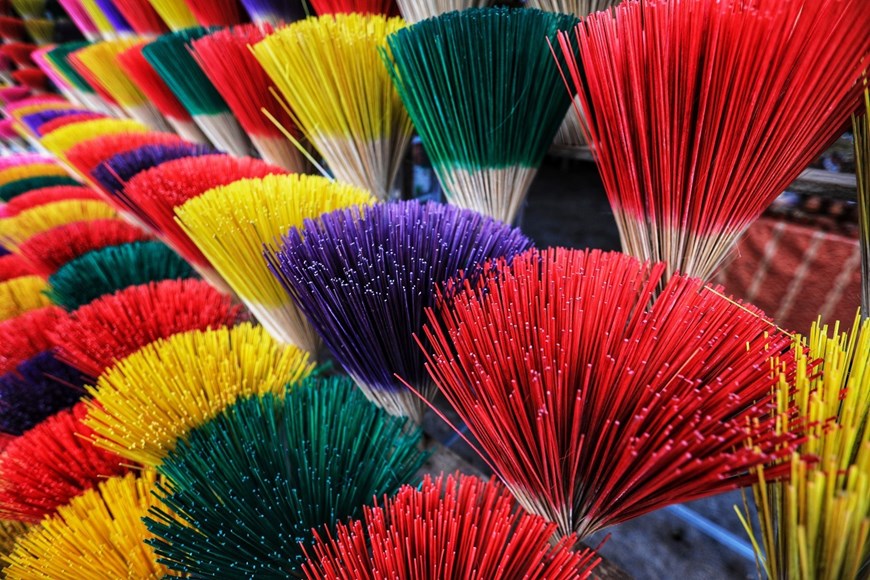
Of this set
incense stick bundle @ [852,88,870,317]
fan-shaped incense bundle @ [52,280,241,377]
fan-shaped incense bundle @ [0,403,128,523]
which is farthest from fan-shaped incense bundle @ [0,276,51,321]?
incense stick bundle @ [852,88,870,317]

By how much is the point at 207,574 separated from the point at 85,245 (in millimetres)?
731

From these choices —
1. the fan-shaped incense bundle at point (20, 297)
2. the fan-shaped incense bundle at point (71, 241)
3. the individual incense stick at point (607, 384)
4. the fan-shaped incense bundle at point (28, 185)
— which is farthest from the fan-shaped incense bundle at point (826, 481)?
the fan-shaped incense bundle at point (28, 185)

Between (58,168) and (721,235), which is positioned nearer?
(721,235)

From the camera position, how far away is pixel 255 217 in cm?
51

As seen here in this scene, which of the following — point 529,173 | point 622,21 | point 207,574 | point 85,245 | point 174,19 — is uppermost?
point 174,19

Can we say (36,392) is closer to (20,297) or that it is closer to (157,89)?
(20,297)

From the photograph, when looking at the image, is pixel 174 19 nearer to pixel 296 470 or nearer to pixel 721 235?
pixel 296 470

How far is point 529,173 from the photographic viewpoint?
0.53m

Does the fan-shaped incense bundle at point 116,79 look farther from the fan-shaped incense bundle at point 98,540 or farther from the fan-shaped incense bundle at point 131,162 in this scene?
the fan-shaped incense bundle at point 98,540

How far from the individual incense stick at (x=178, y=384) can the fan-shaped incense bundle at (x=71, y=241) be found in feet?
1.43

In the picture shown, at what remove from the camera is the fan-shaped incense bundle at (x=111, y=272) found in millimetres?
721

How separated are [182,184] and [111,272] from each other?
232 millimetres

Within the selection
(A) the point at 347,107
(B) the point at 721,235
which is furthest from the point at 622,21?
(A) the point at 347,107

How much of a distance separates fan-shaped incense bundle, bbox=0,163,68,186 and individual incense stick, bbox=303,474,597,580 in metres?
1.51
